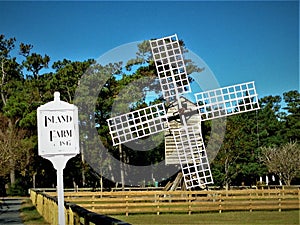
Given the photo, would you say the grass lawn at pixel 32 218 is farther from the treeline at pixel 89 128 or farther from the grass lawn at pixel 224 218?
the treeline at pixel 89 128

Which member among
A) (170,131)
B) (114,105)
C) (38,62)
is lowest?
(170,131)

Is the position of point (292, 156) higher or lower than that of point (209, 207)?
higher

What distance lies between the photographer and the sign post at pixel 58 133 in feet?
28.9

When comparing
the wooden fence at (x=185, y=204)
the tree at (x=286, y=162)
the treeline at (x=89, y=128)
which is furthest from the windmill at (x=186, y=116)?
the tree at (x=286, y=162)

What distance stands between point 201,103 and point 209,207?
194 inches

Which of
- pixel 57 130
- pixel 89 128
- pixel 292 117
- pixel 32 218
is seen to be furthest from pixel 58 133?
pixel 292 117

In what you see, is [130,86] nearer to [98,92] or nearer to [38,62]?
[98,92]

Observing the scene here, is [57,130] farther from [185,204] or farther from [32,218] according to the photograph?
[185,204]

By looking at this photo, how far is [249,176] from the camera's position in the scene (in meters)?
51.6

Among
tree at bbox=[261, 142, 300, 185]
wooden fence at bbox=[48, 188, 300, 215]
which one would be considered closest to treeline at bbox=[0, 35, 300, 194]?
tree at bbox=[261, 142, 300, 185]

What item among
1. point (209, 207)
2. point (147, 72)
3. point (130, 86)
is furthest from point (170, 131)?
point (130, 86)

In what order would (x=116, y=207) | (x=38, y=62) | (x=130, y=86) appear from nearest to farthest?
(x=116, y=207), (x=130, y=86), (x=38, y=62)

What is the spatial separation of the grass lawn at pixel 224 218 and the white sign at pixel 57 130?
8.50 m

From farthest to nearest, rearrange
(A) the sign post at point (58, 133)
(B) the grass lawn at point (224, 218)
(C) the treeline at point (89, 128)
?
(C) the treeline at point (89, 128), (B) the grass lawn at point (224, 218), (A) the sign post at point (58, 133)
